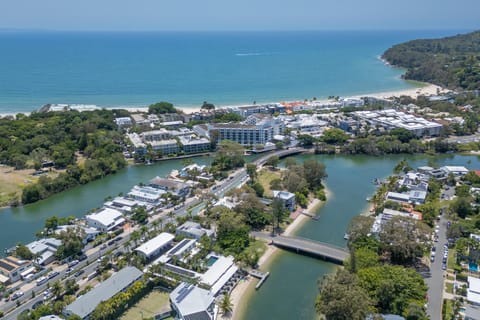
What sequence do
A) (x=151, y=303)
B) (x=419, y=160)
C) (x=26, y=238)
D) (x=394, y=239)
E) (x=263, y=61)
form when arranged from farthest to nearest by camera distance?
(x=263, y=61) → (x=419, y=160) → (x=26, y=238) → (x=394, y=239) → (x=151, y=303)

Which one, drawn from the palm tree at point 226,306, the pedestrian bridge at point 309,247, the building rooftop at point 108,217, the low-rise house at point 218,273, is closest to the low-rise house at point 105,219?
the building rooftop at point 108,217

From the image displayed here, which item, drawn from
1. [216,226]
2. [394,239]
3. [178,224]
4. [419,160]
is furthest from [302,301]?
[419,160]

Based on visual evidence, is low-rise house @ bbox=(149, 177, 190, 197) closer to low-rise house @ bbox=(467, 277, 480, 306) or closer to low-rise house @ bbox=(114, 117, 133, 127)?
low-rise house @ bbox=(114, 117, 133, 127)

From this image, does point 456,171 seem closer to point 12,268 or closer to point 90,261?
point 90,261

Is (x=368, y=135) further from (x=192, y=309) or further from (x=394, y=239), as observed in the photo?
(x=192, y=309)

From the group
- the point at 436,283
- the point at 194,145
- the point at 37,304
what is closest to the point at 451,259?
the point at 436,283

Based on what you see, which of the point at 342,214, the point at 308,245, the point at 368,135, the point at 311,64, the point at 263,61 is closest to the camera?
the point at 308,245
